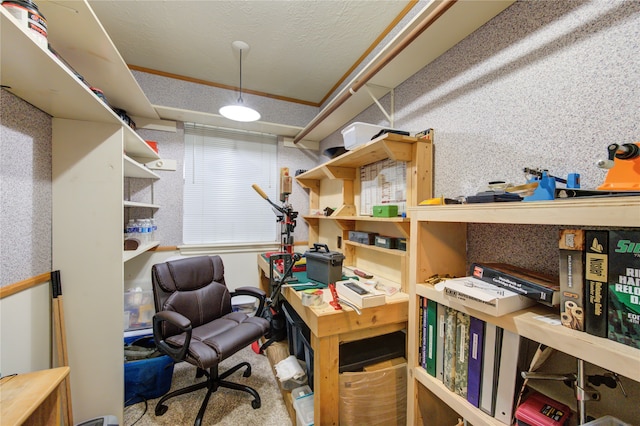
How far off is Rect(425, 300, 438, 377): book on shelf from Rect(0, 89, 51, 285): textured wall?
1.91 metres

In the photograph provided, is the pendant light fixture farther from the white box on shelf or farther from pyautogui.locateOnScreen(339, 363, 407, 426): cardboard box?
pyautogui.locateOnScreen(339, 363, 407, 426): cardboard box

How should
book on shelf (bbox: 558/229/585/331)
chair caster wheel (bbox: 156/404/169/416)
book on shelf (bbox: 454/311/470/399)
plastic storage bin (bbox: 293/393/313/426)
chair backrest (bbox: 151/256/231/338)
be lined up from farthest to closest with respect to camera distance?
chair backrest (bbox: 151/256/231/338), chair caster wheel (bbox: 156/404/169/416), plastic storage bin (bbox: 293/393/313/426), book on shelf (bbox: 454/311/470/399), book on shelf (bbox: 558/229/585/331)

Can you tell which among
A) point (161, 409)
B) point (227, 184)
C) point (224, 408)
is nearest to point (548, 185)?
point (224, 408)

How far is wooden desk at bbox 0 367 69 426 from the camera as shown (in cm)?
80

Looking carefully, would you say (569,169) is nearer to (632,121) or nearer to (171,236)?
(632,121)

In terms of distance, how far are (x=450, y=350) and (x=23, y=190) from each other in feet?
6.95

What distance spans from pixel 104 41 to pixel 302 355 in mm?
2293

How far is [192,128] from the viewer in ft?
8.38

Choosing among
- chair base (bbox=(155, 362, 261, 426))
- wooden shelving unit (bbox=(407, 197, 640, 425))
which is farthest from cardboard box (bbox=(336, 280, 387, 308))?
chair base (bbox=(155, 362, 261, 426))

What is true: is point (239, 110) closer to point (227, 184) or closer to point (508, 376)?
point (227, 184)


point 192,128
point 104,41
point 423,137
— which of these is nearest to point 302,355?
point 423,137

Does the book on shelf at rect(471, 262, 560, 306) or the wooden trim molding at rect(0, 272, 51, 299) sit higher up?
the book on shelf at rect(471, 262, 560, 306)

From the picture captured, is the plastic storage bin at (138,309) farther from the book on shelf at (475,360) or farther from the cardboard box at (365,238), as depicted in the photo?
the book on shelf at (475,360)

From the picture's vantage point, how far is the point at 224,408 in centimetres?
158
